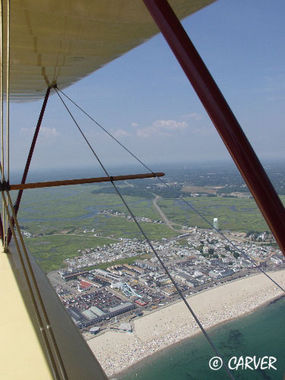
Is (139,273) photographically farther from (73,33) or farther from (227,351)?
(73,33)

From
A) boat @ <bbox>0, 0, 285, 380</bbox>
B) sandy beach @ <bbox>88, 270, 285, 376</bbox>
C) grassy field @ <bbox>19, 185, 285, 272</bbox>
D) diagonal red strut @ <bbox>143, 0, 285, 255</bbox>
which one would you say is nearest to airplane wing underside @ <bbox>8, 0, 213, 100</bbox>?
boat @ <bbox>0, 0, 285, 380</bbox>

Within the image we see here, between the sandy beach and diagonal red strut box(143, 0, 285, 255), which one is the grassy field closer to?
the sandy beach

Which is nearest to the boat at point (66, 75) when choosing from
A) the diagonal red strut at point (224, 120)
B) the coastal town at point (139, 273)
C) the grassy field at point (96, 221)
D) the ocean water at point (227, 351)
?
the diagonal red strut at point (224, 120)

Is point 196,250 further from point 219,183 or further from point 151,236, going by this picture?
point 219,183

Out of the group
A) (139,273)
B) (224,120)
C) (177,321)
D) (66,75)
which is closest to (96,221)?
(139,273)

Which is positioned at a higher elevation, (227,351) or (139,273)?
(139,273)

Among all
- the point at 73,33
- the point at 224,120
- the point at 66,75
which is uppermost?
the point at 66,75
